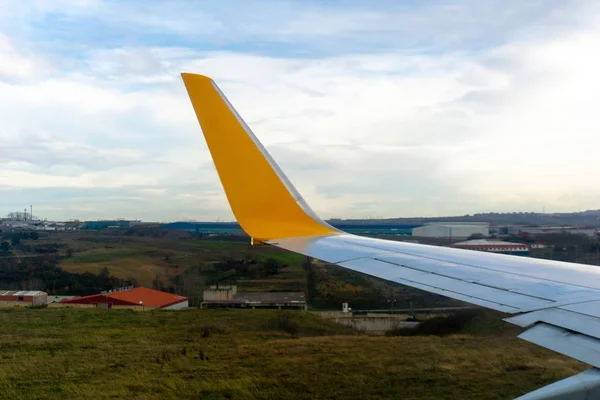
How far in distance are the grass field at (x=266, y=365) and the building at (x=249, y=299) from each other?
2.72 metres

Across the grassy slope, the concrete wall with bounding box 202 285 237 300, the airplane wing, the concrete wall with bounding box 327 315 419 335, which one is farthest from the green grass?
the airplane wing

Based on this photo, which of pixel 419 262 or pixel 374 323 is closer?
pixel 419 262

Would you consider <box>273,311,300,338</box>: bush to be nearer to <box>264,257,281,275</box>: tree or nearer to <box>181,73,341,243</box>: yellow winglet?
<box>264,257,281,275</box>: tree

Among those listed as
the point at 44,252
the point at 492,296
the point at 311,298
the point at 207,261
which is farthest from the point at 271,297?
the point at 44,252

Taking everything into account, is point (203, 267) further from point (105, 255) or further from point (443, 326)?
point (443, 326)

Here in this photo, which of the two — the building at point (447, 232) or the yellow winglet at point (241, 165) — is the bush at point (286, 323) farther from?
the yellow winglet at point (241, 165)

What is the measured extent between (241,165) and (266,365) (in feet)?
12.0

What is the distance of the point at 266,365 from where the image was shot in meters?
6.34

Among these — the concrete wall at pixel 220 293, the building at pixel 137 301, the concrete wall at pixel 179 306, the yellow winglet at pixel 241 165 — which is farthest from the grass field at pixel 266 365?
the building at pixel 137 301

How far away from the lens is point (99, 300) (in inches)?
574

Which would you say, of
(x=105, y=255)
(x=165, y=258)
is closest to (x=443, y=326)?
(x=165, y=258)

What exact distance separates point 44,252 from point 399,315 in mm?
24844

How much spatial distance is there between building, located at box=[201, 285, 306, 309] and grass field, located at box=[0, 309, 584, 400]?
107 inches

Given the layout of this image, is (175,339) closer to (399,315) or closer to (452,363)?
(399,315)
